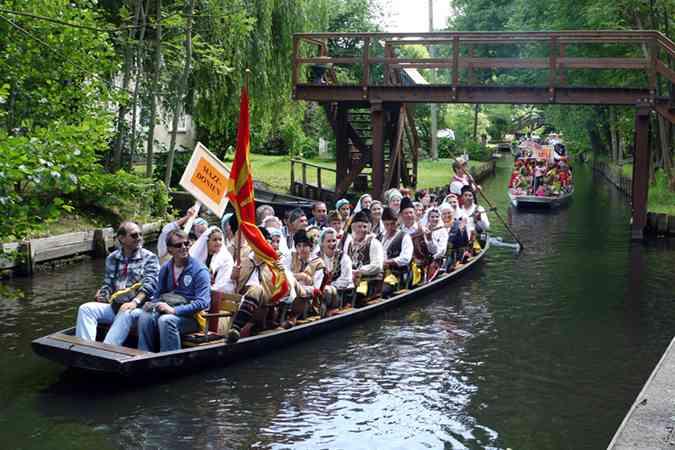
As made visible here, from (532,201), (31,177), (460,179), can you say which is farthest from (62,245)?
(532,201)

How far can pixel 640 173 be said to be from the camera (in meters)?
20.5

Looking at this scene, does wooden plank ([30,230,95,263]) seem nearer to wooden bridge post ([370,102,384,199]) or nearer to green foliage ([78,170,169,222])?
green foliage ([78,170,169,222])

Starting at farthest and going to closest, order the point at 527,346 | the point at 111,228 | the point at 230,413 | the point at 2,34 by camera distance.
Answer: the point at 111,228 → the point at 527,346 → the point at 2,34 → the point at 230,413

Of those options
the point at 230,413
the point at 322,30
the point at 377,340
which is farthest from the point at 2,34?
the point at 322,30

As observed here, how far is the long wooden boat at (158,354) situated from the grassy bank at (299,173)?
16108 mm

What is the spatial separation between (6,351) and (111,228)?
7.37m

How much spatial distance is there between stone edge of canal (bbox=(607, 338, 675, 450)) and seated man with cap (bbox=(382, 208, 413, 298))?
5.86 metres

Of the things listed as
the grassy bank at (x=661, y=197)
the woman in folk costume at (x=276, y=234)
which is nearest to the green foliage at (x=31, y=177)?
the woman in folk costume at (x=276, y=234)

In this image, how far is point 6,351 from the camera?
430 inches

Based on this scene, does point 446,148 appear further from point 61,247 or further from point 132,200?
point 61,247

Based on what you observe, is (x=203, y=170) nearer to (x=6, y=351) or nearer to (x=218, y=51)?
(x=6, y=351)

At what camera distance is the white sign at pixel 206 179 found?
418 inches

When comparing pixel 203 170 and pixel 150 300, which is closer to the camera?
pixel 150 300

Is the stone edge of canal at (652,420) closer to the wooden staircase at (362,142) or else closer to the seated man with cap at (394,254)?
the seated man with cap at (394,254)
